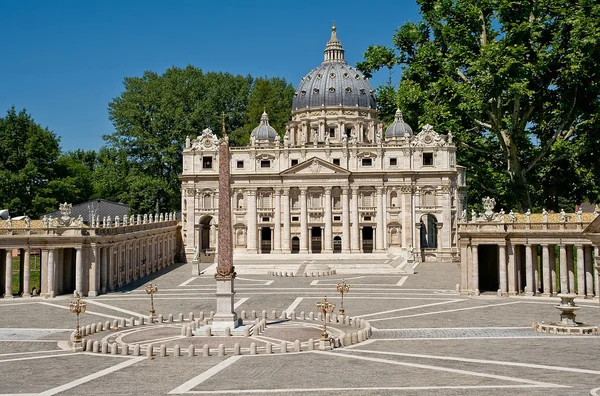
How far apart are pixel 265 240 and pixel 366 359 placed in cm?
6298

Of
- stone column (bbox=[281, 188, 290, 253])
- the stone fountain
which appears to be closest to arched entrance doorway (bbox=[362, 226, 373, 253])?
stone column (bbox=[281, 188, 290, 253])

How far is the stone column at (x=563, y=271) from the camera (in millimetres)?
48594

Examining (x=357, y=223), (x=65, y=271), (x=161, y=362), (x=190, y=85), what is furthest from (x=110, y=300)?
(x=190, y=85)

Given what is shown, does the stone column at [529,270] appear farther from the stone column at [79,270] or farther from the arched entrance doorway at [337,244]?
the arched entrance doorway at [337,244]

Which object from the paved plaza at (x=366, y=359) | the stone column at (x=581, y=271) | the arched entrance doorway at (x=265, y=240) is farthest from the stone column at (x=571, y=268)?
the arched entrance doorway at (x=265, y=240)

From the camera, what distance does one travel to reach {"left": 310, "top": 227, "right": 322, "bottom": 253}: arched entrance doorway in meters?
89.7

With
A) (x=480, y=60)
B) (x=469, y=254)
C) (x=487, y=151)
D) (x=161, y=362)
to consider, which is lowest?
(x=161, y=362)

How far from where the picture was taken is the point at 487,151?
62281mm

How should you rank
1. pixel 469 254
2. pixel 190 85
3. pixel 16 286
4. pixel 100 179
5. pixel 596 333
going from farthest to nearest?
pixel 190 85 < pixel 100 179 < pixel 16 286 < pixel 469 254 < pixel 596 333

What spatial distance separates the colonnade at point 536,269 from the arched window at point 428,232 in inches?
1503

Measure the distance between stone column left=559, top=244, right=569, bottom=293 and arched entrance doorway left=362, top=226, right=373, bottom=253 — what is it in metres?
40.0

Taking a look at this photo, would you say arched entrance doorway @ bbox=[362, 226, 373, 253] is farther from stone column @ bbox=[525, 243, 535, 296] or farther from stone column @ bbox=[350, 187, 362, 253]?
stone column @ bbox=[525, 243, 535, 296]

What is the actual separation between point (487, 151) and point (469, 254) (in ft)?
46.1

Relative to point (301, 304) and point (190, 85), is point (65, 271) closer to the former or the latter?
point (301, 304)
